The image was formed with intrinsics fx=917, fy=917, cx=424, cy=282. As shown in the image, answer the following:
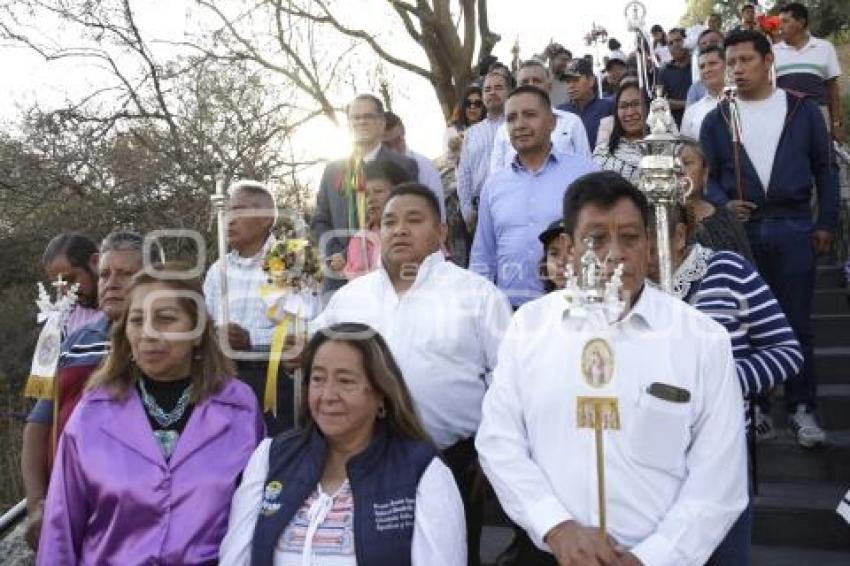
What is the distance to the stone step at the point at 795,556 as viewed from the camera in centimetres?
437

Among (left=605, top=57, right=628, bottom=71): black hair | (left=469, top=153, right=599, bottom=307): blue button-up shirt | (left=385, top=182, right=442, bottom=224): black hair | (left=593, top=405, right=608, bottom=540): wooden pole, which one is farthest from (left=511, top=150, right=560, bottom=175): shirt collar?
(left=605, top=57, right=628, bottom=71): black hair

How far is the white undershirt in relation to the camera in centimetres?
516

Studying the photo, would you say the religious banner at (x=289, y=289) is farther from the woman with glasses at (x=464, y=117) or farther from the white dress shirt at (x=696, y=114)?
the woman with glasses at (x=464, y=117)

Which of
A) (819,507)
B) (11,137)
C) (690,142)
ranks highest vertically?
(11,137)

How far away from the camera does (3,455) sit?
12758 mm

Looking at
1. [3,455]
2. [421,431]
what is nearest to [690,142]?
[421,431]

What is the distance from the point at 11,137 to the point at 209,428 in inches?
406

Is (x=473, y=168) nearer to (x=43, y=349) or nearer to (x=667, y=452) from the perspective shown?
(x=43, y=349)

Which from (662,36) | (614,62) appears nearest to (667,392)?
(614,62)

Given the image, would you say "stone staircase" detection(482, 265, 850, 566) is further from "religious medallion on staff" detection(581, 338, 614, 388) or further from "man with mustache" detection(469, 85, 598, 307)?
"religious medallion on staff" detection(581, 338, 614, 388)

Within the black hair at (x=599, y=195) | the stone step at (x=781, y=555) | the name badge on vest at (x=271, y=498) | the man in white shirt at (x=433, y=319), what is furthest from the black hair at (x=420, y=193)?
the stone step at (x=781, y=555)

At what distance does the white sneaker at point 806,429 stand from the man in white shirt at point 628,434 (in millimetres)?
2690

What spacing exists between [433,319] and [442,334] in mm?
71

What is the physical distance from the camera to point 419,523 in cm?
282
